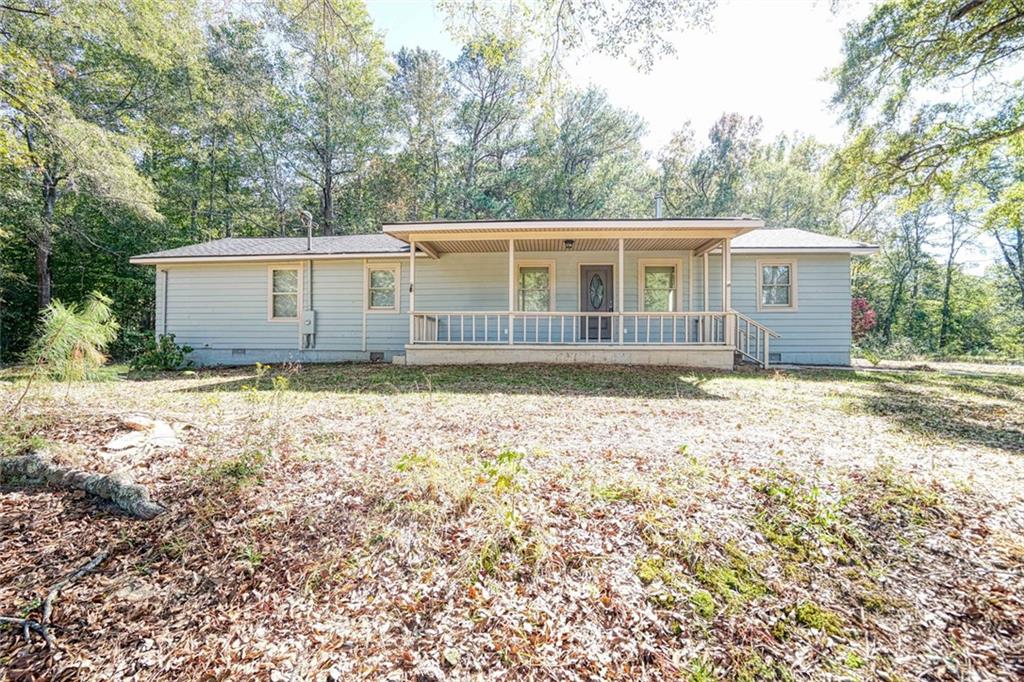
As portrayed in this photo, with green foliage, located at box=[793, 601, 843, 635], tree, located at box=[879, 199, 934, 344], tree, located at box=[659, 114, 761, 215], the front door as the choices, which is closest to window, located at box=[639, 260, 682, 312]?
the front door

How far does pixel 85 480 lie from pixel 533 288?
9.90 meters

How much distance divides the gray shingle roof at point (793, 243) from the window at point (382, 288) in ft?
29.1

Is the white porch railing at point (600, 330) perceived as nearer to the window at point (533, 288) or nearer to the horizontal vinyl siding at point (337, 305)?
the window at point (533, 288)

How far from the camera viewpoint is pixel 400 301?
1184 cm

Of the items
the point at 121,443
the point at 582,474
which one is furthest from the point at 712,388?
the point at 121,443

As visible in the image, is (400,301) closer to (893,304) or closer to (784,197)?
(784,197)

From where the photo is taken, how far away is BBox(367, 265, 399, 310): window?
39.0 feet

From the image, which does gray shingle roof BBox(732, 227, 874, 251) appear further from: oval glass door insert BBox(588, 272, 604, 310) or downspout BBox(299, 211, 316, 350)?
downspout BBox(299, 211, 316, 350)

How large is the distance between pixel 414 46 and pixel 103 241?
16.0 metres

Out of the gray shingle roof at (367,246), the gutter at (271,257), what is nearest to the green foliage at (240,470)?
the gutter at (271,257)

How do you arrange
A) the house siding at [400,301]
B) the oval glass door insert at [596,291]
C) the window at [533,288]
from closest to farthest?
the house siding at [400,301] < the window at [533,288] < the oval glass door insert at [596,291]

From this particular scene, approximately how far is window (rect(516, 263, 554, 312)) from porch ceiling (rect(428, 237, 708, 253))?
2.05ft

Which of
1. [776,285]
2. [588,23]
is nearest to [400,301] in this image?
[588,23]

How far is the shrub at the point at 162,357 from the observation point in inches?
432
